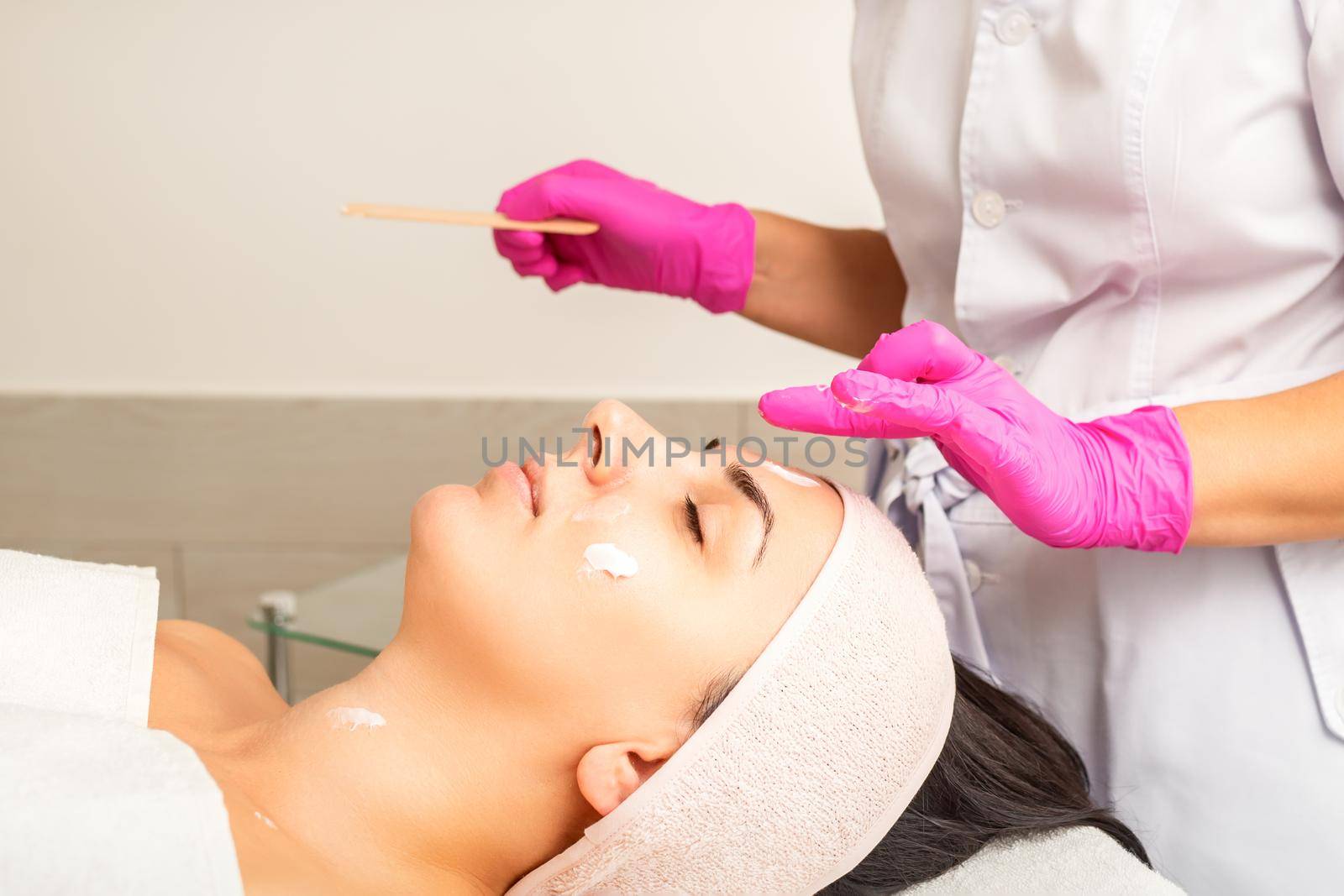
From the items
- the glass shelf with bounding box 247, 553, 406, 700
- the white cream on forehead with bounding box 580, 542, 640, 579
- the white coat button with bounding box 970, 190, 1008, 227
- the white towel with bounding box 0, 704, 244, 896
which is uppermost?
the white coat button with bounding box 970, 190, 1008, 227

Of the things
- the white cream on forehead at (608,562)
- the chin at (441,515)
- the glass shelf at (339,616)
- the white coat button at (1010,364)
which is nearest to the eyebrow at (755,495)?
the white cream on forehead at (608,562)

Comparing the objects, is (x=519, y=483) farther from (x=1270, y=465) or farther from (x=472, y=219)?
(x=1270, y=465)

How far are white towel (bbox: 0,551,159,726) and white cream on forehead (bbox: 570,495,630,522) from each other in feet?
1.30

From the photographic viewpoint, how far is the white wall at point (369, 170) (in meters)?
2.06

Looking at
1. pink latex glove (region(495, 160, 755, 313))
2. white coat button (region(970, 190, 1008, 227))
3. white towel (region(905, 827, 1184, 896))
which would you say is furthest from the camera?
pink latex glove (region(495, 160, 755, 313))

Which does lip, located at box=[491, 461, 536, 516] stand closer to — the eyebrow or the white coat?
the eyebrow

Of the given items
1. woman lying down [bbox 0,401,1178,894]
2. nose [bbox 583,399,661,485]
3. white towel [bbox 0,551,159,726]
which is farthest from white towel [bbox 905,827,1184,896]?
white towel [bbox 0,551,159,726]

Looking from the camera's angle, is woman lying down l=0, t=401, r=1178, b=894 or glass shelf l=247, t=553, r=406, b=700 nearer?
woman lying down l=0, t=401, r=1178, b=894

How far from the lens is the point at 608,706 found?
3.23 feet

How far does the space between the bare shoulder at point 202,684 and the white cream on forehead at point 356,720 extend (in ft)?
0.49

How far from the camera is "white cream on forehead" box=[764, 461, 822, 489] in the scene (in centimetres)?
110

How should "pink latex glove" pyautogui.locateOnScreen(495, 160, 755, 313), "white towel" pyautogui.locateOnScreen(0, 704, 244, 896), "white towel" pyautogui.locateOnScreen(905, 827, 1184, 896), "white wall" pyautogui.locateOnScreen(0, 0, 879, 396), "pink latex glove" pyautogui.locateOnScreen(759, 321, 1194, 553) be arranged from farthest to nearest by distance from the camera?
"white wall" pyautogui.locateOnScreen(0, 0, 879, 396) < "pink latex glove" pyautogui.locateOnScreen(495, 160, 755, 313) < "white towel" pyautogui.locateOnScreen(905, 827, 1184, 896) < "pink latex glove" pyautogui.locateOnScreen(759, 321, 1194, 553) < "white towel" pyautogui.locateOnScreen(0, 704, 244, 896)

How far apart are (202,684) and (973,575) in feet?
2.63

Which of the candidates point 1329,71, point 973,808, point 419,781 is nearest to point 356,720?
point 419,781
